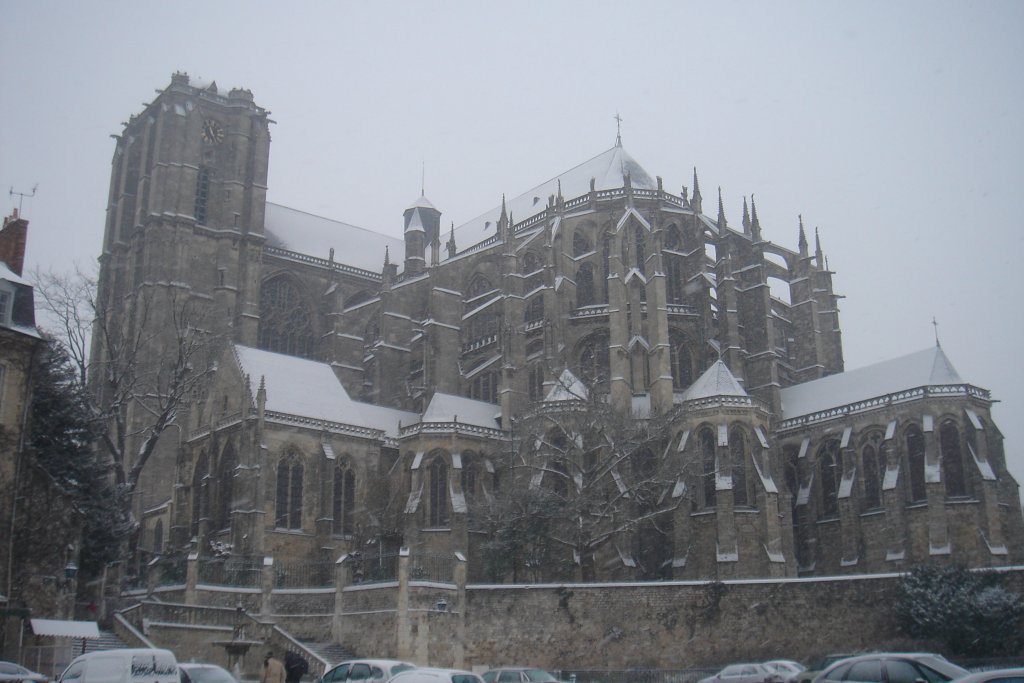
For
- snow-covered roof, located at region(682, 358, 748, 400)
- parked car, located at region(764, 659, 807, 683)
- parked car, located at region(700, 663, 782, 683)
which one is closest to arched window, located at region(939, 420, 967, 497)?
snow-covered roof, located at region(682, 358, 748, 400)

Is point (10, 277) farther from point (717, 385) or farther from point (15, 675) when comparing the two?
point (717, 385)

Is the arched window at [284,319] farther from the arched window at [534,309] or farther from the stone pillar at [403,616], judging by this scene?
the stone pillar at [403,616]

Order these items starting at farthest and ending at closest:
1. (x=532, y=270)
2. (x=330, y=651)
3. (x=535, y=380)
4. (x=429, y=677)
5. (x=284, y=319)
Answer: (x=284, y=319) < (x=532, y=270) < (x=535, y=380) < (x=330, y=651) < (x=429, y=677)

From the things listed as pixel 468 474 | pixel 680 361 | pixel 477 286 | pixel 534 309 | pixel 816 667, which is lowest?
pixel 816 667

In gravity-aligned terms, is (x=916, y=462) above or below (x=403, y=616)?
above

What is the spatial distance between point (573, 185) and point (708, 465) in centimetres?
2448

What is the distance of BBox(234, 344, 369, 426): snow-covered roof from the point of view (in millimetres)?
44750

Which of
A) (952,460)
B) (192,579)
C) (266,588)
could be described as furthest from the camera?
(952,460)

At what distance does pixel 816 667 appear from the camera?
95.3ft

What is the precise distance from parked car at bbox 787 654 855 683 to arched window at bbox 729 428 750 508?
34.6 feet

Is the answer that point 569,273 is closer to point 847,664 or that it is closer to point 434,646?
point 434,646

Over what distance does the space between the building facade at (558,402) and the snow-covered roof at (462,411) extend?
0.57ft

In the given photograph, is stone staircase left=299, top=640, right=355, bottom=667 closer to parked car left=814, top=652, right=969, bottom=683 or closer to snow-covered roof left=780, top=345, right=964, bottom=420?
parked car left=814, top=652, right=969, bottom=683

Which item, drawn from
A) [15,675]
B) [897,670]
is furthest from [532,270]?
[897,670]
